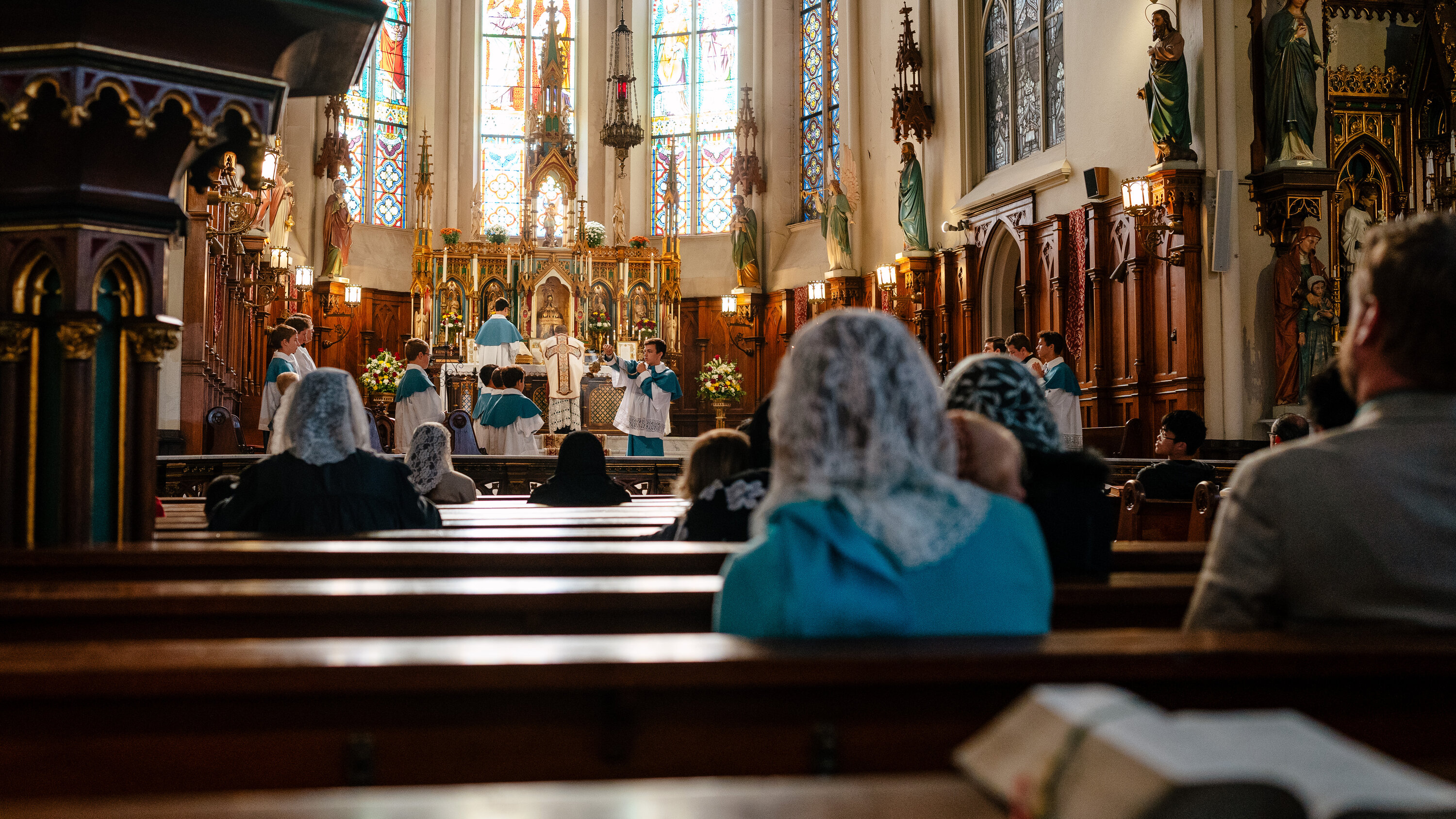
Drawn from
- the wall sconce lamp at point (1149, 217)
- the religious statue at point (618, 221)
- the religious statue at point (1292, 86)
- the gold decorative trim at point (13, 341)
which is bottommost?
the gold decorative trim at point (13, 341)

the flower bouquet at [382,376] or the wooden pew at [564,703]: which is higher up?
the flower bouquet at [382,376]

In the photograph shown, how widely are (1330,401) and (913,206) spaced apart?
12784 mm

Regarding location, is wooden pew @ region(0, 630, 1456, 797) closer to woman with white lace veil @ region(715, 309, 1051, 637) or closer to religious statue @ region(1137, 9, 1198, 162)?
woman with white lace veil @ region(715, 309, 1051, 637)

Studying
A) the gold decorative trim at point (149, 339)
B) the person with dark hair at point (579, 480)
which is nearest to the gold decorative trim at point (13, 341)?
the gold decorative trim at point (149, 339)

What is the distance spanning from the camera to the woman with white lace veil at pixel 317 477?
4.49 m

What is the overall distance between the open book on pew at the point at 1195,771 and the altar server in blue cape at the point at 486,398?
35.9 feet

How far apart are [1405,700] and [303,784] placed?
5.06 feet

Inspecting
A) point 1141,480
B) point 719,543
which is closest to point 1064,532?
point 719,543

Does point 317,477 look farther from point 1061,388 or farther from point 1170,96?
point 1170,96

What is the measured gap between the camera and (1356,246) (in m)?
10.9

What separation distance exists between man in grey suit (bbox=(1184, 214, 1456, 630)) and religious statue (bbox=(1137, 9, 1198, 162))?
912 cm

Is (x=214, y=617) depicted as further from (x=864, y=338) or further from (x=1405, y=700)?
(x=1405, y=700)

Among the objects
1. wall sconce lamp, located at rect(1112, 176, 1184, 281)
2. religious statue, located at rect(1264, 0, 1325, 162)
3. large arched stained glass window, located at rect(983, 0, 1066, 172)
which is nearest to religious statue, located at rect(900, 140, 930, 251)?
large arched stained glass window, located at rect(983, 0, 1066, 172)

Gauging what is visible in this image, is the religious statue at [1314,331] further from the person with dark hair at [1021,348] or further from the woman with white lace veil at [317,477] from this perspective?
the woman with white lace veil at [317,477]
